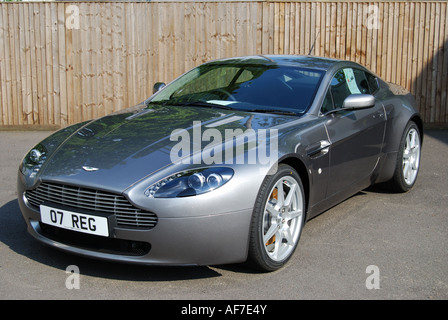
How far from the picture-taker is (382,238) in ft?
17.1

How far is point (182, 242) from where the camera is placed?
155 inches

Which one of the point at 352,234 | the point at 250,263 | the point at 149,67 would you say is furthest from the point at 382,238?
the point at 149,67

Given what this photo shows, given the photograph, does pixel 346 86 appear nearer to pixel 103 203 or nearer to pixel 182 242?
pixel 182 242

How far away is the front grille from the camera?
155 inches

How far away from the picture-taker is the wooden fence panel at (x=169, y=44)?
10477 mm

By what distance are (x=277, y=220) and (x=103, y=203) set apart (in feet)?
4.07

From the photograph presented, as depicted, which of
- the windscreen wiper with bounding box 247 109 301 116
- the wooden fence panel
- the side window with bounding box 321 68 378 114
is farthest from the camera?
the wooden fence panel

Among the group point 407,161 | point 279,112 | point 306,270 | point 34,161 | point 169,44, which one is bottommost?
point 306,270

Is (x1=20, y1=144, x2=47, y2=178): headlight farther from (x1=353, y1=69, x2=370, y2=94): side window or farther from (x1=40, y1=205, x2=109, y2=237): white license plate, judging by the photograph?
(x1=353, y1=69, x2=370, y2=94): side window

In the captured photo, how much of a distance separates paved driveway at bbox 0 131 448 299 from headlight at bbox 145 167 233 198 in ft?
2.06

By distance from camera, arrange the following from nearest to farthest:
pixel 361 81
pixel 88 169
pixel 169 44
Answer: pixel 88 169, pixel 361 81, pixel 169 44

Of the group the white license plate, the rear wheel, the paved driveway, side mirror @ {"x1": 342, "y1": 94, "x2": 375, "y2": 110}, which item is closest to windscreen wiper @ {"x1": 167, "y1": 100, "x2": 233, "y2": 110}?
side mirror @ {"x1": 342, "y1": 94, "x2": 375, "y2": 110}

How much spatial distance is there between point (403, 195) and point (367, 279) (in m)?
2.55

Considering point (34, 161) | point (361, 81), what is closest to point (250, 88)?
point (361, 81)
